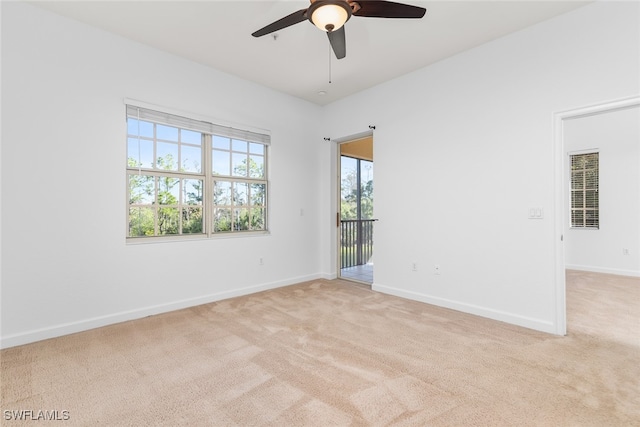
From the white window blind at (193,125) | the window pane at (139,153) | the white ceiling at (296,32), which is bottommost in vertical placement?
the window pane at (139,153)

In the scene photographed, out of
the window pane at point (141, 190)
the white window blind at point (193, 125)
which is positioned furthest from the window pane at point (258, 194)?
the window pane at point (141, 190)

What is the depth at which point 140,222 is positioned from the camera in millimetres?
3334

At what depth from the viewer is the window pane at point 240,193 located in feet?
13.7

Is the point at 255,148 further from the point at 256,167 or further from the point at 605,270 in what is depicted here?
the point at 605,270

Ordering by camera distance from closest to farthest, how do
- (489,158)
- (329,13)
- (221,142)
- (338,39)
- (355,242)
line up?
(329,13), (338,39), (489,158), (221,142), (355,242)

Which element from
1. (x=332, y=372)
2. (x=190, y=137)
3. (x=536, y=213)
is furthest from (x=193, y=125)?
(x=536, y=213)

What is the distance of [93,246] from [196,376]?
1.81 metres

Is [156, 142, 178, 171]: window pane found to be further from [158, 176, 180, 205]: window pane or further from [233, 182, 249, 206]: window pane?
[233, 182, 249, 206]: window pane

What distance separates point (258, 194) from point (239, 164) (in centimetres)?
51

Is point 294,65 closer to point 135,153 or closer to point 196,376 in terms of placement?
point 135,153

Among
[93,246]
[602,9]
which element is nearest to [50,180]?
[93,246]

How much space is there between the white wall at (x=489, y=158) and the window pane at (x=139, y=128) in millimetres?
2895

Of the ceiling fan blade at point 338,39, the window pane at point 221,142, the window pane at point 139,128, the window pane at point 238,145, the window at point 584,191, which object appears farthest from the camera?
the window at point 584,191

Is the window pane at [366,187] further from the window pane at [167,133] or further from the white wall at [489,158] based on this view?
the window pane at [167,133]
